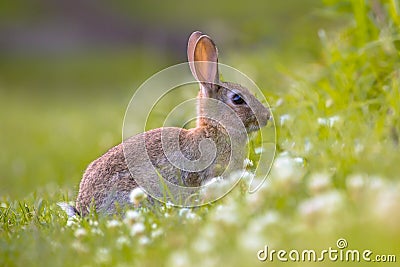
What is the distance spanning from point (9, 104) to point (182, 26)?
7.06 meters

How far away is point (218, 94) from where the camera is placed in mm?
5590

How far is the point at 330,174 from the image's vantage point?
13.1ft

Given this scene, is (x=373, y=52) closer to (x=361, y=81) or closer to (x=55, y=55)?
(x=361, y=81)

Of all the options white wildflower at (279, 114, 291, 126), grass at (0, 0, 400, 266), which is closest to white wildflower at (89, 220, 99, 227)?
grass at (0, 0, 400, 266)

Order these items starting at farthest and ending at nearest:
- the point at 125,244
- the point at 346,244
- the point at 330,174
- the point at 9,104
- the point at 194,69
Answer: the point at 9,104 < the point at 194,69 < the point at 330,174 < the point at 125,244 < the point at 346,244

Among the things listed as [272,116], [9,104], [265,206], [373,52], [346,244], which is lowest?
[346,244]

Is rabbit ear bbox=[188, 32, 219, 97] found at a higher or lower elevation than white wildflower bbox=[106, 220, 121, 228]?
higher

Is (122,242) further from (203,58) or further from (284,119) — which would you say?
(284,119)

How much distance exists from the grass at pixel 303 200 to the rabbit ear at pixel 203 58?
670 millimetres

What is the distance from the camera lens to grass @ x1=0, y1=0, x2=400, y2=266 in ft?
10.3

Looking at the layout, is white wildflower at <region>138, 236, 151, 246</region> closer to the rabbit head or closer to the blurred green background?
the rabbit head

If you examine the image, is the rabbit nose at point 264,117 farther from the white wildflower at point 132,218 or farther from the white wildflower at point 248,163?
the white wildflower at point 132,218

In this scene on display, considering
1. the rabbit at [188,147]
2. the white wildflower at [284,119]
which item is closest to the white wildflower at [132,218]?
the rabbit at [188,147]

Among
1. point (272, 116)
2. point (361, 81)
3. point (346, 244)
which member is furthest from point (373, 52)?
point (346, 244)
